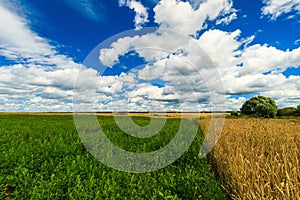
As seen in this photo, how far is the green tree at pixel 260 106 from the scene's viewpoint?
51.0m

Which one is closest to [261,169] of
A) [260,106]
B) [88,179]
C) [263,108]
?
[88,179]

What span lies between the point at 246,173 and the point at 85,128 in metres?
13.9

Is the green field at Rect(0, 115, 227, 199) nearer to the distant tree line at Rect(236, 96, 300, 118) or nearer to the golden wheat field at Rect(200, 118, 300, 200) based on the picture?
the golden wheat field at Rect(200, 118, 300, 200)

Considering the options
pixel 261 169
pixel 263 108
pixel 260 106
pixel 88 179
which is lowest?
pixel 88 179

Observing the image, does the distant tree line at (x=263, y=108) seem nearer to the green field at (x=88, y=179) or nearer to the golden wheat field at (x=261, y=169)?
the golden wheat field at (x=261, y=169)

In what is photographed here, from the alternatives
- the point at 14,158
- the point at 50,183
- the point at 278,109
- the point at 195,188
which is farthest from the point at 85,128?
the point at 278,109

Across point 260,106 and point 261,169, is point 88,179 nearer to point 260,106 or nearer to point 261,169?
point 261,169

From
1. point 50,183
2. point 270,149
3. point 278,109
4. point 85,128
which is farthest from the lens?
point 278,109

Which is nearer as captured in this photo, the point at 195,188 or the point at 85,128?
the point at 195,188

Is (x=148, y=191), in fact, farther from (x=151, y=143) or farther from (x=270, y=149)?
(x=151, y=143)

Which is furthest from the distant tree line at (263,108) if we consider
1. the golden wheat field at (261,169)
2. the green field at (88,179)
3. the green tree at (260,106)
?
the green field at (88,179)

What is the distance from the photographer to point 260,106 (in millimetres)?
53500

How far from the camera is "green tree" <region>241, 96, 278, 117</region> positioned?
50969 mm

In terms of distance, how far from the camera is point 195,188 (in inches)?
241
